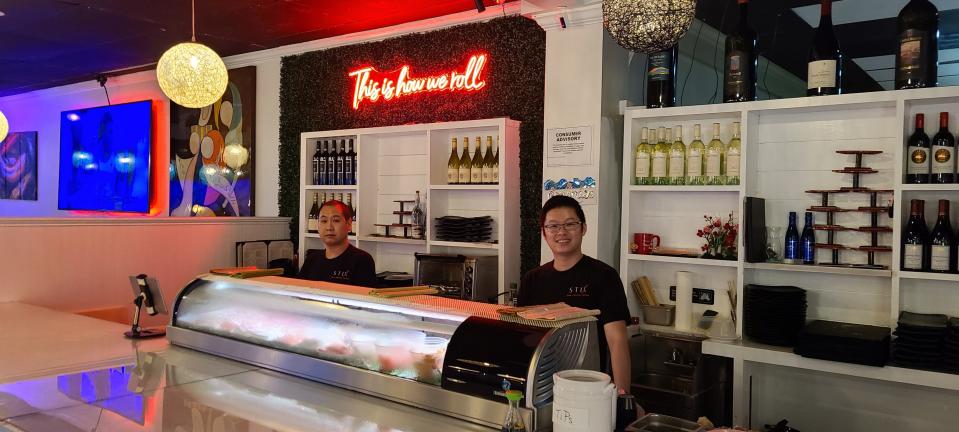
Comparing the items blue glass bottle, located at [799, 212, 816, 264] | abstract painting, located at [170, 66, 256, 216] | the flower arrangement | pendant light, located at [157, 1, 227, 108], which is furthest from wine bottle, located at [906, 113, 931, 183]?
abstract painting, located at [170, 66, 256, 216]

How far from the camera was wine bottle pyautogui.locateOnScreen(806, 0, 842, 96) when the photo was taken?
3.62 metres

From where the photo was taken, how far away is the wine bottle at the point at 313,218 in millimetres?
5746

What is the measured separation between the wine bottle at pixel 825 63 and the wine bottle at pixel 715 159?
20.7 inches

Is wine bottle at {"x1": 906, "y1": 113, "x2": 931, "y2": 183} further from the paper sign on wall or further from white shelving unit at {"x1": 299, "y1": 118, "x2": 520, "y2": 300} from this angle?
white shelving unit at {"x1": 299, "y1": 118, "x2": 520, "y2": 300}

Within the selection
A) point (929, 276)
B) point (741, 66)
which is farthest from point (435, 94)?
point (929, 276)

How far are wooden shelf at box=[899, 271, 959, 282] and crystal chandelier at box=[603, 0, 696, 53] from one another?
1.61 metres

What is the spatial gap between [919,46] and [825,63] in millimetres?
413

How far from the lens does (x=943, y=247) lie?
3.29 metres

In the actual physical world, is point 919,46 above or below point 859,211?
above

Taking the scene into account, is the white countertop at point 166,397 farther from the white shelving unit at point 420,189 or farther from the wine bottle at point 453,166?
the wine bottle at point 453,166

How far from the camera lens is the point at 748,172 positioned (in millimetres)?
3846

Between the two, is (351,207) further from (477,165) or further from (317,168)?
(477,165)

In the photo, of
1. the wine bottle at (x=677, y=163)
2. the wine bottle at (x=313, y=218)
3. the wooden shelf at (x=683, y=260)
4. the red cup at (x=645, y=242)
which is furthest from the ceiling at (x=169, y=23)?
the wooden shelf at (x=683, y=260)

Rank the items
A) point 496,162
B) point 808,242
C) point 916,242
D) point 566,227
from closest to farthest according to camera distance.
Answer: point 566,227
point 916,242
point 808,242
point 496,162
